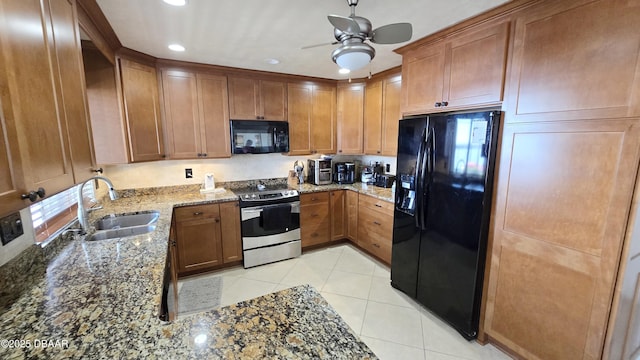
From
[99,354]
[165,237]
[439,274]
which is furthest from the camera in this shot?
[439,274]

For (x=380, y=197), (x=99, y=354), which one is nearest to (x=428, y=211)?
(x=380, y=197)

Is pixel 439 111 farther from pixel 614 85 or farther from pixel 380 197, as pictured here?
pixel 380 197

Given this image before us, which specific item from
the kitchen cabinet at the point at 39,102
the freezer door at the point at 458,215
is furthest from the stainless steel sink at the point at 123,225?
the freezer door at the point at 458,215

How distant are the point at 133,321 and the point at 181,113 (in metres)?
2.52

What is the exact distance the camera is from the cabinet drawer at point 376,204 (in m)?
2.94

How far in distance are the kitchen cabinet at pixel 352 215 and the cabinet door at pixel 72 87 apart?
108 inches

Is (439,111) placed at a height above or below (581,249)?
above

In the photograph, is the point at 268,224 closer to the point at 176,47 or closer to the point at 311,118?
the point at 311,118

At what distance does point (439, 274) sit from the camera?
7.03 feet

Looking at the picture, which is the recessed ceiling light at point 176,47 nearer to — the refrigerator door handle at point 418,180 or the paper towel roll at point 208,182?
the paper towel roll at point 208,182

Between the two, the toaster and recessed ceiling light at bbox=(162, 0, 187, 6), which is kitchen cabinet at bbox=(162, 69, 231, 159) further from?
the toaster

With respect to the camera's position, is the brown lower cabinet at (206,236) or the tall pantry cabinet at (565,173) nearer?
the tall pantry cabinet at (565,173)

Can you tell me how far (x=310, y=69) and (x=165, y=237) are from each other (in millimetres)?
2432

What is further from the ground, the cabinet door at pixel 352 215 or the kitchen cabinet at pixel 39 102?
the kitchen cabinet at pixel 39 102
